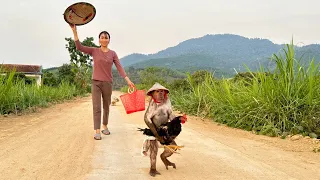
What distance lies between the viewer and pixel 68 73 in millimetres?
40875

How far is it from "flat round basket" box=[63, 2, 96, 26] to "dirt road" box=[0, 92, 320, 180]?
216cm

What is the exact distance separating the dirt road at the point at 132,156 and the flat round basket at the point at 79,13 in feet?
7.09

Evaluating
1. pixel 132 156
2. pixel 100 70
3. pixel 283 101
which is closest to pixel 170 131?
pixel 132 156

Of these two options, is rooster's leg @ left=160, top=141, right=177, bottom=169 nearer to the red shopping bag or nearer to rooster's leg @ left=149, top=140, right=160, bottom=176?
rooster's leg @ left=149, top=140, right=160, bottom=176

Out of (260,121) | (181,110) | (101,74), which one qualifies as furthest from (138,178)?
(181,110)

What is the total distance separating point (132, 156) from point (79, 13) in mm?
2855

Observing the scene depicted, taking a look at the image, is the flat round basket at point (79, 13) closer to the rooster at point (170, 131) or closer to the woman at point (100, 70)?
the woman at point (100, 70)

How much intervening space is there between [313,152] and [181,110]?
720 cm

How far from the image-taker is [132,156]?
16.8 ft

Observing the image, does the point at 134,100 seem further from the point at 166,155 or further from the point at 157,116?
the point at 166,155

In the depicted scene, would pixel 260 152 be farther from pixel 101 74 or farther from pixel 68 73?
pixel 68 73

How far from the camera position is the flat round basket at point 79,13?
6152mm

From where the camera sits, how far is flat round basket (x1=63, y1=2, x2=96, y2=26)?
20.2 feet

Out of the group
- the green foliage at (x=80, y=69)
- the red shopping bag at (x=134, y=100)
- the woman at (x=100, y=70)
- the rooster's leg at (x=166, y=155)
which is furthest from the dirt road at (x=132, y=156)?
the green foliage at (x=80, y=69)
